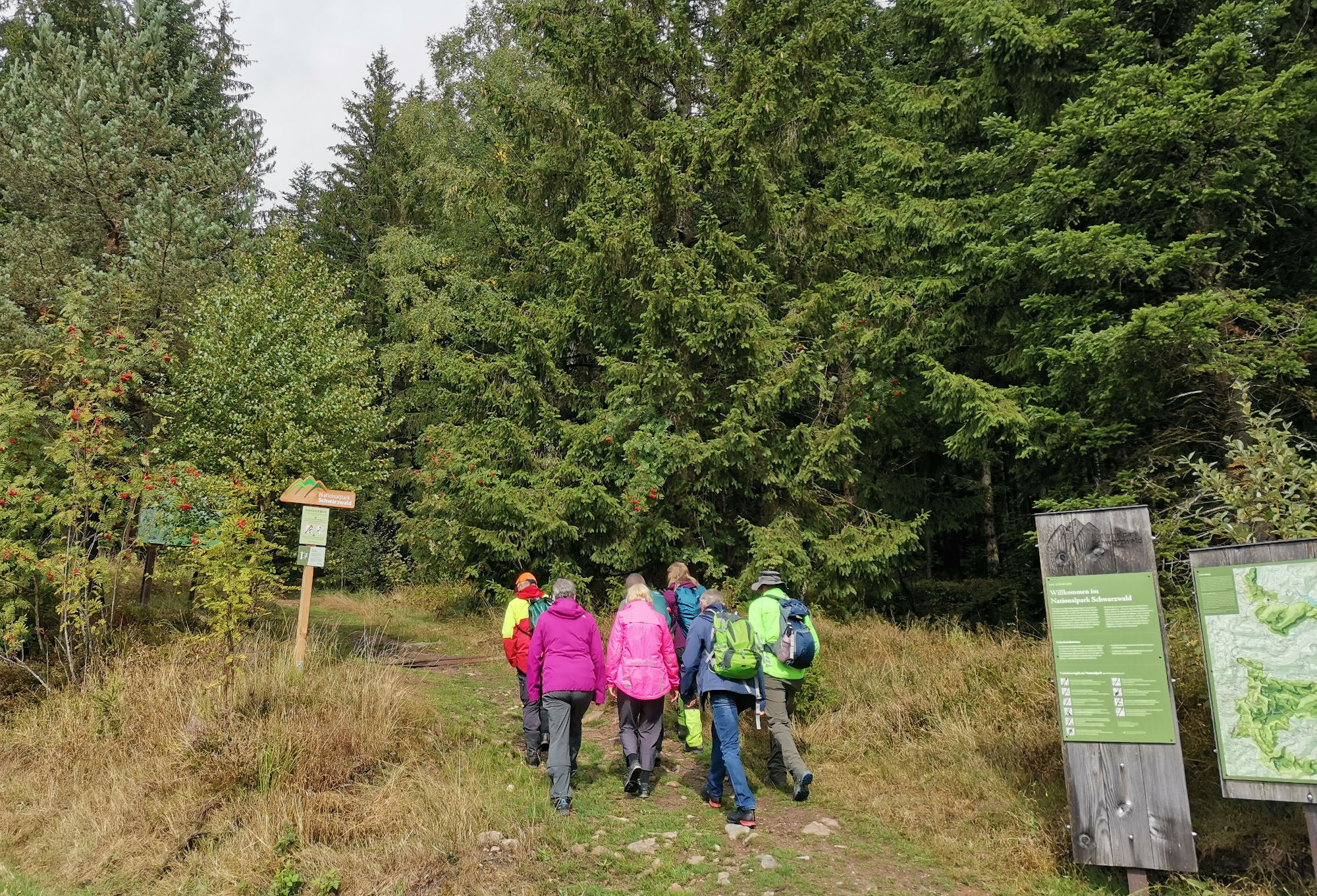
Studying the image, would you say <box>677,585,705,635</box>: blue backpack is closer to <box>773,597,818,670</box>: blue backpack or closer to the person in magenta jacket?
the person in magenta jacket

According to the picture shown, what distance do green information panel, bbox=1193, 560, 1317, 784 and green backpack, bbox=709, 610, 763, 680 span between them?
9.94ft

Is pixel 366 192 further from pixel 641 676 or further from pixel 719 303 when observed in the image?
pixel 641 676

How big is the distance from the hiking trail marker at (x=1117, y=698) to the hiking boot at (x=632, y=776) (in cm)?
336

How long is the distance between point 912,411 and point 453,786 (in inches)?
428

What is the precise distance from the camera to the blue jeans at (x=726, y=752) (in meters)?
6.02

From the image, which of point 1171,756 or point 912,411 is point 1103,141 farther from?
point 1171,756

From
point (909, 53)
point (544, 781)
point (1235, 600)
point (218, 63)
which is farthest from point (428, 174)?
point (1235, 600)

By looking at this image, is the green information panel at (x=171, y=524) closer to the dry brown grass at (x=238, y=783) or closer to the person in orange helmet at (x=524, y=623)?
the dry brown grass at (x=238, y=783)

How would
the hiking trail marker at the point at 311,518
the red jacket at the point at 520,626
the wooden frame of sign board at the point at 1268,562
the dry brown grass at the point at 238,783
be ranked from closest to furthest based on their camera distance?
the wooden frame of sign board at the point at 1268,562 → the dry brown grass at the point at 238,783 → the red jacket at the point at 520,626 → the hiking trail marker at the point at 311,518

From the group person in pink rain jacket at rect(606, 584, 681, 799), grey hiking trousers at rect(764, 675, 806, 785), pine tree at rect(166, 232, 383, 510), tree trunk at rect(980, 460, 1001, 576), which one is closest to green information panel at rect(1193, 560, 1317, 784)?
grey hiking trousers at rect(764, 675, 806, 785)

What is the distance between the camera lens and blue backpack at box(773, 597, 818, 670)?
6297 mm

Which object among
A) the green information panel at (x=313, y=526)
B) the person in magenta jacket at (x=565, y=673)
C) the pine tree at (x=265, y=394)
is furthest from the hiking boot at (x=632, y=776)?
the pine tree at (x=265, y=394)

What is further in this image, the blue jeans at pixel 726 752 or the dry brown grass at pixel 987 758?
the blue jeans at pixel 726 752

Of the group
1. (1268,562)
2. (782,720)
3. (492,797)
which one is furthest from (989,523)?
(492,797)
